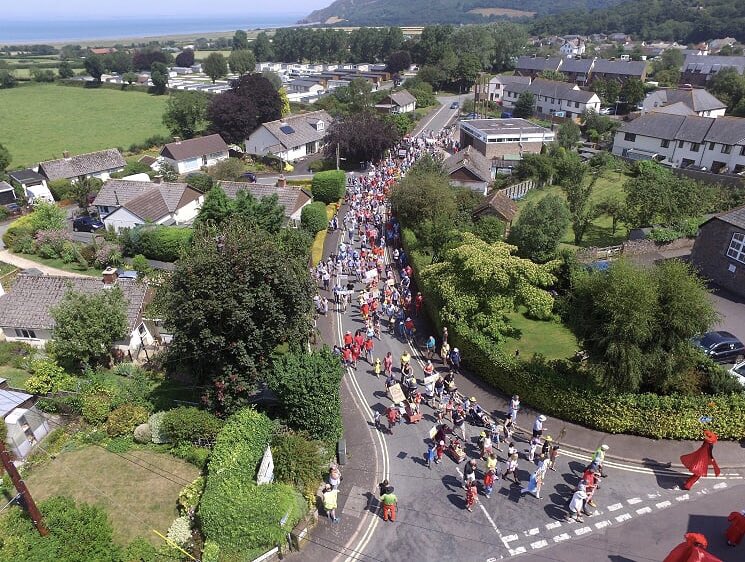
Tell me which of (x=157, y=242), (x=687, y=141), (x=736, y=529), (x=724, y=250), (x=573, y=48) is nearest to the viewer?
(x=736, y=529)

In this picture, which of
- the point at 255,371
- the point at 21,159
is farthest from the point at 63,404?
the point at 21,159

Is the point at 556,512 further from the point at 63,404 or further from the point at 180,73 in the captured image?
the point at 180,73

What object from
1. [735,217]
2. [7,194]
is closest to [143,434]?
[735,217]

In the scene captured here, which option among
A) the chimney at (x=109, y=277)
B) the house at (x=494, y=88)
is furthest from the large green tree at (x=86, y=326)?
the house at (x=494, y=88)

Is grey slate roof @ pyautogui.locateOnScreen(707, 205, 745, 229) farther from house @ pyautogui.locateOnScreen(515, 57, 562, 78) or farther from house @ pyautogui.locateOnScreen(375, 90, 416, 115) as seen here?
house @ pyautogui.locateOnScreen(515, 57, 562, 78)

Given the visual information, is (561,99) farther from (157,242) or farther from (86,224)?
(86,224)

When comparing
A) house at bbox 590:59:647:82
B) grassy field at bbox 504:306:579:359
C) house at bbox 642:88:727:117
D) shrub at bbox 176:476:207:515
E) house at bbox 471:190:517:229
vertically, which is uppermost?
house at bbox 590:59:647:82

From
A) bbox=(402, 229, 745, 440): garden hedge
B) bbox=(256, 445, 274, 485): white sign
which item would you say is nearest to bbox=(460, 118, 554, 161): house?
bbox=(402, 229, 745, 440): garden hedge
